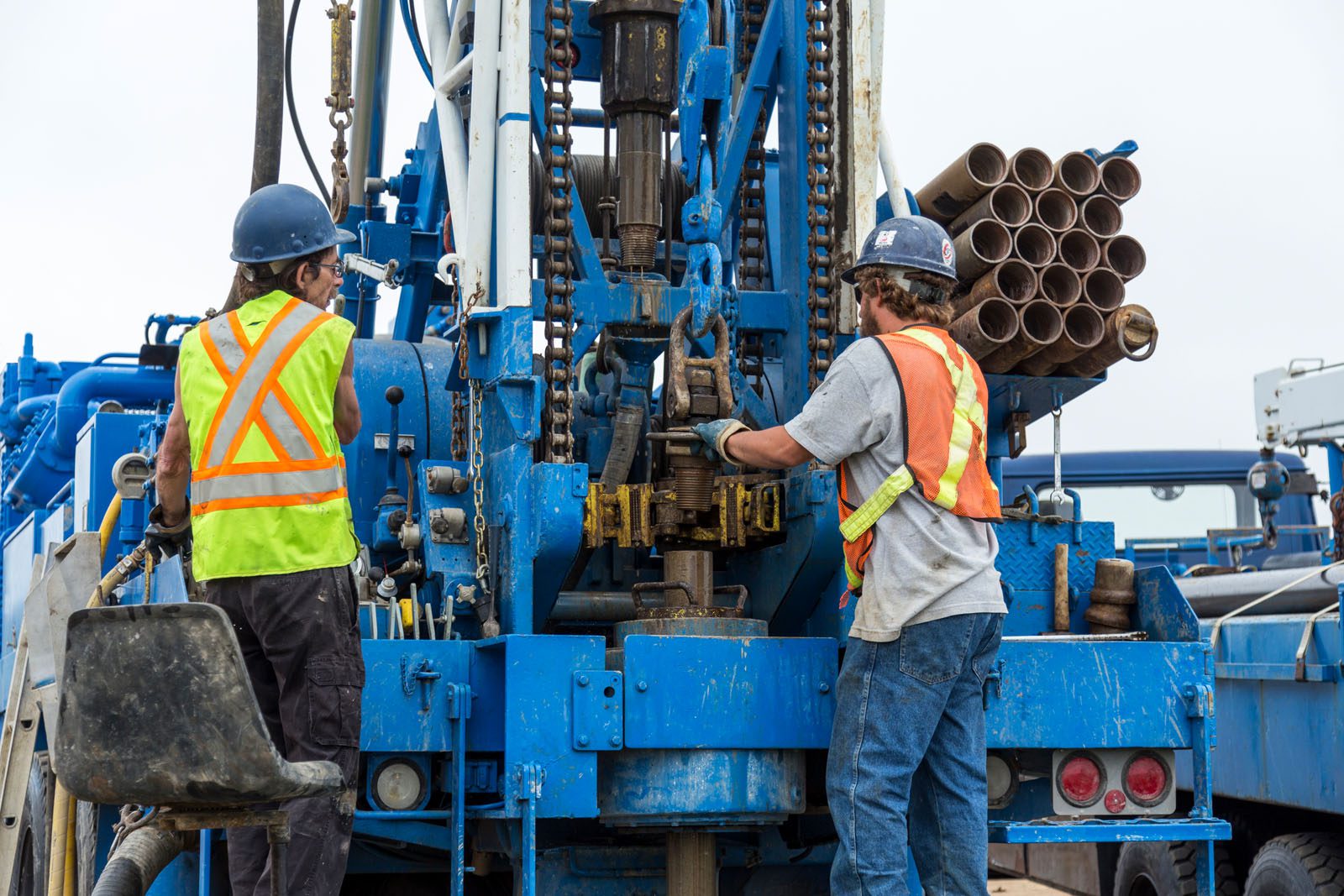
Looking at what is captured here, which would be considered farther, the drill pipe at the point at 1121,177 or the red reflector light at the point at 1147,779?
the drill pipe at the point at 1121,177

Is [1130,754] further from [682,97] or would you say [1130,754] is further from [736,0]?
[736,0]

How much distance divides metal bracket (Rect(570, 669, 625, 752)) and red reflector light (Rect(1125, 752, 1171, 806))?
134 centimetres

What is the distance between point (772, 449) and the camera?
418cm

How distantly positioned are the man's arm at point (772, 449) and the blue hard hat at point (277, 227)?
1122mm

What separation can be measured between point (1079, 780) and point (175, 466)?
2.37 metres

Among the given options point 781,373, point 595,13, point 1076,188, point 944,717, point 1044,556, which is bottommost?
point 944,717

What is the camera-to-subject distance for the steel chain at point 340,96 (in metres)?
6.04

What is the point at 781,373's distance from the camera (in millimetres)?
5285

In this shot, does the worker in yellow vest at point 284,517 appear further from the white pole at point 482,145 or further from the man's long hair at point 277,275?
the white pole at point 482,145

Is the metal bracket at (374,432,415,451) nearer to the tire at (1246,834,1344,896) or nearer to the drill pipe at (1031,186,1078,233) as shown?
the drill pipe at (1031,186,1078,233)

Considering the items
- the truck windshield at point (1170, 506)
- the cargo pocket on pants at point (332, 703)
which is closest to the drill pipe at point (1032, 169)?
the cargo pocket on pants at point (332, 703)

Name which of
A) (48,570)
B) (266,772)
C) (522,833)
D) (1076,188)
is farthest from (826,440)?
(48,570)

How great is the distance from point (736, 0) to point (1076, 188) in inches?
48.1

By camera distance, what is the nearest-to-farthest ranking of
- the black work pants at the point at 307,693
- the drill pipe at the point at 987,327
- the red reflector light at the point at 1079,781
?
1. the black work pants at the point at 307,693
2. the red reflector light at the point at 1079,781
3. the drill pipe at the point at 987,327
